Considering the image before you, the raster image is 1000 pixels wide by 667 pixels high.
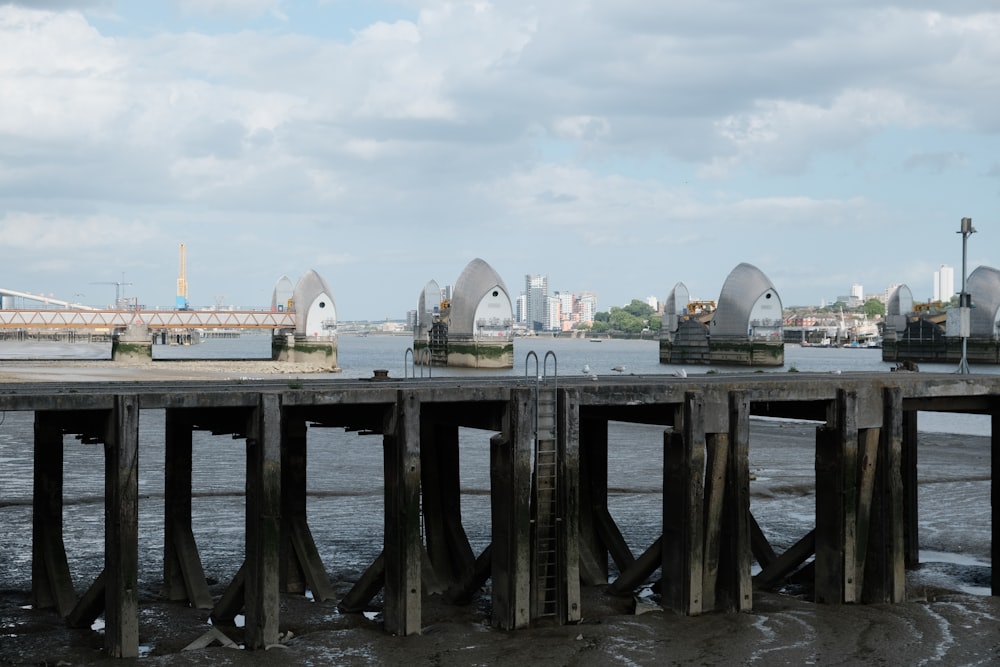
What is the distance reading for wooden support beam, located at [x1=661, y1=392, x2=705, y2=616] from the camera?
1961cm

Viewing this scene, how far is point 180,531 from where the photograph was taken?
20.9 meters

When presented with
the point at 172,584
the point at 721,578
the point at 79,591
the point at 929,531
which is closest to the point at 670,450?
the point at 721,578

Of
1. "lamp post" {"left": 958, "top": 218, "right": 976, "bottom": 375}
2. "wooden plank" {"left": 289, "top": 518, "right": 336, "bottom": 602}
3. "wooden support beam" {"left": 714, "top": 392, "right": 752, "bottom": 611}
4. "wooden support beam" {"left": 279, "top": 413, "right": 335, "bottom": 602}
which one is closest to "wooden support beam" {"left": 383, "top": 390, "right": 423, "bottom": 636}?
"wooden plank" {"left": 289, "top": 518, "right": 336, "bottom": 602}

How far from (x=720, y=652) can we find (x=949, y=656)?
346 cm

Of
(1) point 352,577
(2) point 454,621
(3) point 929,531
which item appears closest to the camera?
(2) point 454,621

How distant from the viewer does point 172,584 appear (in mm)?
21000

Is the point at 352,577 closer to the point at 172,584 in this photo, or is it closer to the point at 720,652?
the point at 172,584

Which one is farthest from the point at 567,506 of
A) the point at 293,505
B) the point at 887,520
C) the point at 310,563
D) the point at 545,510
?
the point at 887,520

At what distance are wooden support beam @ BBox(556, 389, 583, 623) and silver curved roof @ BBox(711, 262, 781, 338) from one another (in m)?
150

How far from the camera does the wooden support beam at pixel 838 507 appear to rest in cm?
2084

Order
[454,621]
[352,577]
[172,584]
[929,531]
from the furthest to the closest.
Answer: [929,531] → [352,577] → [172,584] → [454,621]

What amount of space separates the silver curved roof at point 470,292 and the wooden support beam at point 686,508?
123 m

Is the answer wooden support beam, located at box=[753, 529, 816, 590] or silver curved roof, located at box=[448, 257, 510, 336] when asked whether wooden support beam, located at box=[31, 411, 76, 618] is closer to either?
wooden support beam, located at box=[753, 529, 816, 590]

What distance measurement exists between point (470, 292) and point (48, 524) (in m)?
124
